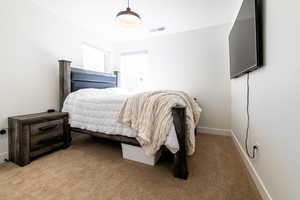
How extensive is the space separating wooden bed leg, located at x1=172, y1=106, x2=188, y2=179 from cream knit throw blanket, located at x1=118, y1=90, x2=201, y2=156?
0.23 ft

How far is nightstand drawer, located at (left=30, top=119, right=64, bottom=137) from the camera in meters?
1.86

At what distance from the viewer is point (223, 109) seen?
9.88ft

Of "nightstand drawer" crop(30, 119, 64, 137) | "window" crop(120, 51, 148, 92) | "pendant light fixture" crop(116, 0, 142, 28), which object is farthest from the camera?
"window" crop(120, 51, 148, 92)

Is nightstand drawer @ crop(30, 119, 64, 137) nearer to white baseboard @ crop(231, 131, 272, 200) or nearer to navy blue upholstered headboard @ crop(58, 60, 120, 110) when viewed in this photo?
navy blue upholstered headboard @ crop(58, 60, 120, 110)

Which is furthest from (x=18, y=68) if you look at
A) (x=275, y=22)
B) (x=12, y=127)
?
(x=275, y=22)

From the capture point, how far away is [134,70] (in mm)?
4090

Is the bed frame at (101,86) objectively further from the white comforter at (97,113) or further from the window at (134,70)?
the window at (134,70)

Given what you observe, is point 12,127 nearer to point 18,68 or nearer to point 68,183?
point 18,68

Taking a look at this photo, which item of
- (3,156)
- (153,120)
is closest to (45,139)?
(3,156)

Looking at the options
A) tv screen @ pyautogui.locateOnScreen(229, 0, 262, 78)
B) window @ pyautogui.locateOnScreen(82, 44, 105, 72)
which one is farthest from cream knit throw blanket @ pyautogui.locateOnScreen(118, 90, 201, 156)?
window @ pyautogui.locateOnScreen(82, 44, 105, 72)

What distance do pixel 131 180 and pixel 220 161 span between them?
3.98ft

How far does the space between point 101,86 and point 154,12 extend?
2.02 metres

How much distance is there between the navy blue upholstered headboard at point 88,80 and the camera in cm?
273

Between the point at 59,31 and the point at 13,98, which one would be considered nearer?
the point at 13,98
